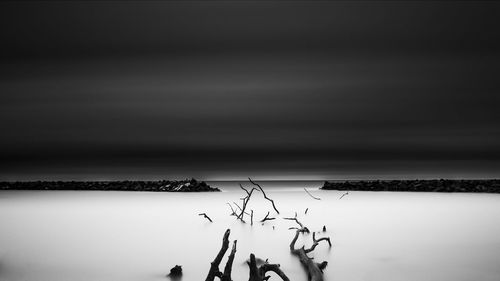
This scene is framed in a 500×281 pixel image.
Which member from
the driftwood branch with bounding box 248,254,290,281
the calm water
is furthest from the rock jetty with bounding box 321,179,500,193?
the driftwood branch with bounding box 248,254,290,281

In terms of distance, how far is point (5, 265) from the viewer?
10680 mm

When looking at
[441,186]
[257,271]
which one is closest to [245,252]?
[257,271]

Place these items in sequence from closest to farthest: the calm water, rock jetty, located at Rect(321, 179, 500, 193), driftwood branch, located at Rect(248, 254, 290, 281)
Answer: driftwood branch, located at Rect(248, 254, 290, 281)
the calm water
rock jetty, located at Rect(321, 179, 500, 193)

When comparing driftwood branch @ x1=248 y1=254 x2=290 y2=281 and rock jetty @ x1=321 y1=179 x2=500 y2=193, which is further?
rock jetty @ x1=321 y1=179 x2=500 y2=193

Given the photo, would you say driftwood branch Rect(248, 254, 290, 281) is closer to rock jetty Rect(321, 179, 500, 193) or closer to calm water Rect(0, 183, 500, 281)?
calm water Rect(0, 183, 500, 281)

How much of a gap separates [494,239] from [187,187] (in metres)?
51.7

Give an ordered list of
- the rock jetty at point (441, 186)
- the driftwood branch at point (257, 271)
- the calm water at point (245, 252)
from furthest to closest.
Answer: the rock jetty at point (441, 186)
the calm water at point (245, 252)
the driftwood branch at point (257, 271)

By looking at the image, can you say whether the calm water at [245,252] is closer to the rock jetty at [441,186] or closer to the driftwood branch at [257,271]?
the driftwood branch at [257,271]

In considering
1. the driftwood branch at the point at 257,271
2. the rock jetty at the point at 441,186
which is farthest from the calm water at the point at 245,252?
the rock jetty at the point at 441,186

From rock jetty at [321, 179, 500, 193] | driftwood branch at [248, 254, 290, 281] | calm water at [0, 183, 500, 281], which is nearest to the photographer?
driftwood branch at [248, 254, 290, 281]

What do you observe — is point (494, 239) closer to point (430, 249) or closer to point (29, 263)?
point (430, 249)

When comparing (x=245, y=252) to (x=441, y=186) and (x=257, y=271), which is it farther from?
(x=441, y=186)

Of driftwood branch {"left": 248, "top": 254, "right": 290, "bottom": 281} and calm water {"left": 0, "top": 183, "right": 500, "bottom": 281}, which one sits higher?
calm water {"left": 0, "top": 183, "right": 500, "bottom": 281}

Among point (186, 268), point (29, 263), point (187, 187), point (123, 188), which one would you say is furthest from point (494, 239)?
point (123, 188)
